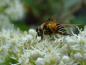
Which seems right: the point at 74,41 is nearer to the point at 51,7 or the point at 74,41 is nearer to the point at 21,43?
the point at 21,43

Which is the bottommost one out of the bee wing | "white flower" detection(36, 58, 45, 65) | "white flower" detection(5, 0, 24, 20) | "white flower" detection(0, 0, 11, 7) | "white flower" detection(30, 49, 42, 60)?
"white flower" detection(36, 58, 45, 65)

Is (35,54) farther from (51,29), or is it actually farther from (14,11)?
(14,11)

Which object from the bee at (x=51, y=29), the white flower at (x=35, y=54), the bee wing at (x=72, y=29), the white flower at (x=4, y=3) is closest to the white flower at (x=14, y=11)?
the white flower at (x=4, y=3)

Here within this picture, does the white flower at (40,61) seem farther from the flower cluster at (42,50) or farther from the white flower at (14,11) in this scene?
the white flower at (14,11)

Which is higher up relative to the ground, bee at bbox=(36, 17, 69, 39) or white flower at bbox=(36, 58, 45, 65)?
bee at bbox=(36, 17, 69, 39)

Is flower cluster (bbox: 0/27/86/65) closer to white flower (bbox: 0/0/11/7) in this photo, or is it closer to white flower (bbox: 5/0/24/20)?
white flower (bbox: 0/0/11/7)

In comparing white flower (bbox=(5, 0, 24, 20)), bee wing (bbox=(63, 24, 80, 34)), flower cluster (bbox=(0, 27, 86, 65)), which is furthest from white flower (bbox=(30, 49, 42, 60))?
white flower (bbox=(5, 0, 24, 20))

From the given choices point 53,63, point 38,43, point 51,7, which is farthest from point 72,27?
point 51,7

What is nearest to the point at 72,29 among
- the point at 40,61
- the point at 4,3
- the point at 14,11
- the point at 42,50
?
the point at 42,50
